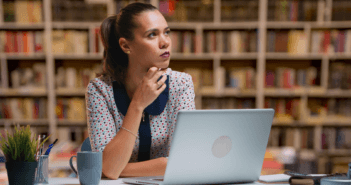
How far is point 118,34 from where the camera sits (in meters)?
1.28

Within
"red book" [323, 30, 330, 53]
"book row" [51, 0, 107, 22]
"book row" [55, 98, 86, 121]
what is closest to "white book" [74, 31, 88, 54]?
"book row" [51, 0, 107, 22]

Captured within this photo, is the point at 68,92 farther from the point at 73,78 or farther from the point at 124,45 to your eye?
the point at 124,45

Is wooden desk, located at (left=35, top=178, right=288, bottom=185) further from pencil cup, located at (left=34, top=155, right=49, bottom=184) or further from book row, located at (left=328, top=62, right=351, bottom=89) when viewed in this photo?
book row, located at (left=328, top=62, right=351, bottom=89)

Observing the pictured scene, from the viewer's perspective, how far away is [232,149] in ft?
2.64

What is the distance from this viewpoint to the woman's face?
118 centimetres

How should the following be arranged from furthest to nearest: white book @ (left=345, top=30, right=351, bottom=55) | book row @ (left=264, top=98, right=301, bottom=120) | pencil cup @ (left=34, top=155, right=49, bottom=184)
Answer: book row @ (left=264, top=98, right=301, bottom=120) → white book @ (left=345, top=30, right=351, bottom=55) → pencil cup @ (left=34, top=155, right=49, bottom=184)

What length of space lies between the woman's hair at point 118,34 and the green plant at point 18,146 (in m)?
0.52

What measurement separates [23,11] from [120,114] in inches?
89.6

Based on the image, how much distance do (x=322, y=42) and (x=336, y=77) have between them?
37 centimetres

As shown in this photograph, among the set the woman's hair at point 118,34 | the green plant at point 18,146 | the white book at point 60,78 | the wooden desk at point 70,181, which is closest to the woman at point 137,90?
the woman's hair at point 118,34

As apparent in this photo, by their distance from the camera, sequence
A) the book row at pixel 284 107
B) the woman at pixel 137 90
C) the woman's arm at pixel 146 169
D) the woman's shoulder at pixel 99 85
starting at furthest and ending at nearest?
the book row at pixel 284 107 → the woman's shoulder at pixel 99 85 → the woman at pixel 137 90 → the woman's arm at pixel 146 169

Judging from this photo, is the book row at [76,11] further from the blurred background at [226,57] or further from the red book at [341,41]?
the red book at [341,41]

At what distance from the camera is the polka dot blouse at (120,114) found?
1.14 meters

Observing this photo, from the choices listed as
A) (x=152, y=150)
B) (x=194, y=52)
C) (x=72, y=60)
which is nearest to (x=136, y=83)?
(x=152, y=150)
